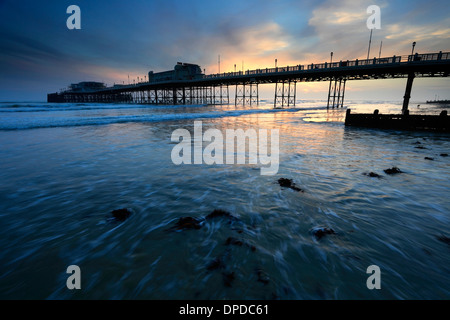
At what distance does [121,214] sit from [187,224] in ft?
4.68

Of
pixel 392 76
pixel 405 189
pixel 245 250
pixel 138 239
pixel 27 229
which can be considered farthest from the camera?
pixel 392 76

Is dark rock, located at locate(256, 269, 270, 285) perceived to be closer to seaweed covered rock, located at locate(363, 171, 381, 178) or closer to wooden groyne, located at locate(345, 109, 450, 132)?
seaweed covered rock, located at locate(363, 171, 381, 178)

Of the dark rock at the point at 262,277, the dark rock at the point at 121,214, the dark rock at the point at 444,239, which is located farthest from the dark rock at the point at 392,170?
the dark rock at the point at 121,214

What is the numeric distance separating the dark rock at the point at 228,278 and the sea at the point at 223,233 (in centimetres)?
1

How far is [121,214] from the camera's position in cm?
389

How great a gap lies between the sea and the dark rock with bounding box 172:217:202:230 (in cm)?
2

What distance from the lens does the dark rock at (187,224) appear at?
3.51m

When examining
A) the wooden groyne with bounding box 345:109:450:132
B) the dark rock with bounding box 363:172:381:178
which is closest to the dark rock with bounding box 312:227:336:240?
the dark rock with bounding box 363:172:381:178

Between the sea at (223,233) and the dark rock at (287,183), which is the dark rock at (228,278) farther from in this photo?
the dark rock at (287,183)
